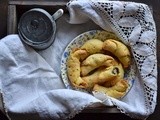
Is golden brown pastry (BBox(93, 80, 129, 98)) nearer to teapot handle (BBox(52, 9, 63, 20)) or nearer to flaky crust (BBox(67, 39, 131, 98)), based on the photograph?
flaky crust (BBox(67, 39, 131, 98))

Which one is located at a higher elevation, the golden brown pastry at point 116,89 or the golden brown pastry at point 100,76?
the golden brown pastry at point 100,76

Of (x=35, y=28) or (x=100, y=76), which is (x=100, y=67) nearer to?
(x=100, y=76)

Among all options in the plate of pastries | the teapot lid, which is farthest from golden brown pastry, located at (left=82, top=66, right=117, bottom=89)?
the teapot lid

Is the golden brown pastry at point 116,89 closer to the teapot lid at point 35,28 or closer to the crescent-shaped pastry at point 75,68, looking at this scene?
the crescent-shaped pastry at point 75,68

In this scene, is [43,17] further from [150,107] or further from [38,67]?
[150,107]

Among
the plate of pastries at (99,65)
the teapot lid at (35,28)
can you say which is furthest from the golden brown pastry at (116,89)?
the teapot lid at (35,28)

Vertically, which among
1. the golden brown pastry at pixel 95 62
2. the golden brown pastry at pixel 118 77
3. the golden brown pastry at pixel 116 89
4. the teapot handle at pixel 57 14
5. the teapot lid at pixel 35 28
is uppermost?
the teapot handle at pixel 57 14

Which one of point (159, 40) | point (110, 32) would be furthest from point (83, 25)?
point (159, 40)
